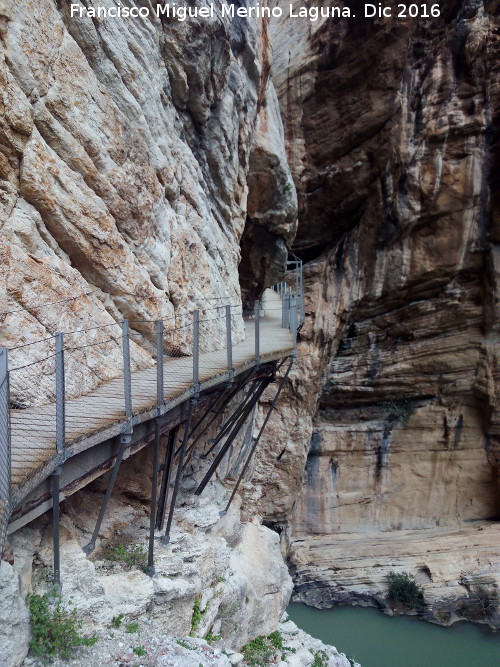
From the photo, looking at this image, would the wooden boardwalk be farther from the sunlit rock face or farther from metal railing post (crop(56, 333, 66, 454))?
the sunlit rock face

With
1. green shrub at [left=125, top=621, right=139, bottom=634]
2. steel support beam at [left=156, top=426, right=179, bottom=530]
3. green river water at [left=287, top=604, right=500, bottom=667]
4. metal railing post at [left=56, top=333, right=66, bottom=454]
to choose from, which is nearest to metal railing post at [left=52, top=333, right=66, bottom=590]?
metal railing post at [left=56, top=333, right=66, bottom=454]

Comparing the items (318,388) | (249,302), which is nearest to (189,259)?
(249,302)

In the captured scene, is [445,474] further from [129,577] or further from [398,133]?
[129,577]

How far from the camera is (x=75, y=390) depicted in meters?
4.71

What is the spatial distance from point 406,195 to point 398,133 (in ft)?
6.89

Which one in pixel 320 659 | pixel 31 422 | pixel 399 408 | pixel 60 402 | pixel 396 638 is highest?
pixel 60 402

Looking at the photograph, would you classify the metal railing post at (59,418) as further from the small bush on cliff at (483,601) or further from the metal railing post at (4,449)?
the small bush on cliff at (483,601)

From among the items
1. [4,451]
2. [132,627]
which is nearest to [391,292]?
[132,627]

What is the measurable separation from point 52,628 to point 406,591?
13564mm

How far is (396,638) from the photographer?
43.4 feet

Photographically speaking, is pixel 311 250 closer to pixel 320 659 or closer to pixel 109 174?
pixel 109 174

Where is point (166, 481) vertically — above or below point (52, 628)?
above

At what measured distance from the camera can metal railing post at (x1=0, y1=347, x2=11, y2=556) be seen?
2525 millimetres

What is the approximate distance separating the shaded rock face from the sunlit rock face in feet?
22.2
